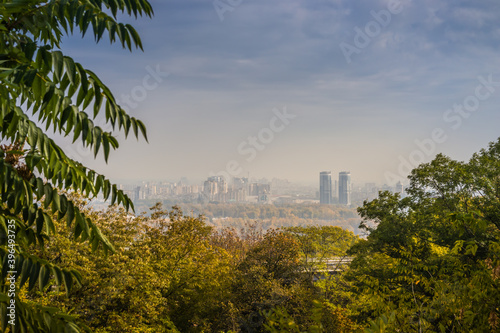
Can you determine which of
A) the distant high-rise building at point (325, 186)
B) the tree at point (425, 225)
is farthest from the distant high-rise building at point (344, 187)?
the tree at point (425, 225)

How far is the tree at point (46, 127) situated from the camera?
2148 mm

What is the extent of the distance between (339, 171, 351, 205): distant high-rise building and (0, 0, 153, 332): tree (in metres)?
158

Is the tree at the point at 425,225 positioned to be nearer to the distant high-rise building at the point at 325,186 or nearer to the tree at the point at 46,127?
the tree at the point at 46,127

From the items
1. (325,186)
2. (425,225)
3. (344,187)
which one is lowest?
(425,225)

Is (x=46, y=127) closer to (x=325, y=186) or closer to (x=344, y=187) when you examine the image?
(x=344, y=187)

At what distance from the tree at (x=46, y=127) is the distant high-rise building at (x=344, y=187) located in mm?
158420

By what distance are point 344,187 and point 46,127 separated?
162 metres

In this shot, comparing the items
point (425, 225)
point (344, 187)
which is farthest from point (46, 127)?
point (344, 187)

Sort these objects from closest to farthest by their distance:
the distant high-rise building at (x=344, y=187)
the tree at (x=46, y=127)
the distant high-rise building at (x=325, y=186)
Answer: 1. the tree at (x=46, y=127)
2. the distant high-rise building at (x=344, y=187)
3. the distant high-rise building at (x=325, y=186)

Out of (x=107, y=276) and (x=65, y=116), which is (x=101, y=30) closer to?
(x=65, y=116)

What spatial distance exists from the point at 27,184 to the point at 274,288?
16736mm

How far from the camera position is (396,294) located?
570 inches

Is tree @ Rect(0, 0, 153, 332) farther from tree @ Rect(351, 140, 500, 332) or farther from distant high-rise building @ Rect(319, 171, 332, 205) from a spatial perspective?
distant high-rise building @ Rect(319, 171, 332, 205)

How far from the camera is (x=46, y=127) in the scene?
255 cm
